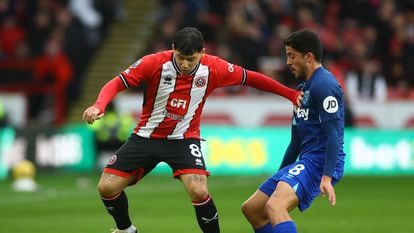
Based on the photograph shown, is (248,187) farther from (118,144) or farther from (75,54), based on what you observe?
(75,54)

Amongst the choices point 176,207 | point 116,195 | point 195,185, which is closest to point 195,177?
point 195,185

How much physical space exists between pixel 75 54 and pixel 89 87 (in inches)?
Answer: 52.7

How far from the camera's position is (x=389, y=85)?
23812 mm

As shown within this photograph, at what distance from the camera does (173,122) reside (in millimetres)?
10656

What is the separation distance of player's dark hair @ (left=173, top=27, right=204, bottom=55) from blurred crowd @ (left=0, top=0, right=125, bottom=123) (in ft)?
44.3

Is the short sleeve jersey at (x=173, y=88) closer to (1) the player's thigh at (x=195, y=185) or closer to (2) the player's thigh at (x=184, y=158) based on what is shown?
(2) the player's thigh at (x=184, y=158)

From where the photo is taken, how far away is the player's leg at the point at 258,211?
973cm

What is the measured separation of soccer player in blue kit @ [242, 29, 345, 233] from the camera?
9.26 meters

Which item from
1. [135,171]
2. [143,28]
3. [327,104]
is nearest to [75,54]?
[143,28]

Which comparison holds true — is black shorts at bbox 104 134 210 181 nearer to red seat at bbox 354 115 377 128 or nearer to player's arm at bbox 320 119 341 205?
player's arm at bbox 320 119 341 205

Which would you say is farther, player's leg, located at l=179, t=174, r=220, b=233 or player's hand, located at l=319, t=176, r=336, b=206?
player's leg, located at l=179, t=174, r=220, b=233

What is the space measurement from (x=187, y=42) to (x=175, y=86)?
1.83 feet

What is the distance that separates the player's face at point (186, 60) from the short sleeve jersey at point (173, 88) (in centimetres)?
8

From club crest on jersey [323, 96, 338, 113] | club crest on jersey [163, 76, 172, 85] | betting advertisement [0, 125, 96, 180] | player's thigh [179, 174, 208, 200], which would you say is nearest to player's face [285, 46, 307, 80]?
club crest on jersey [323, 96, 338, 113]
